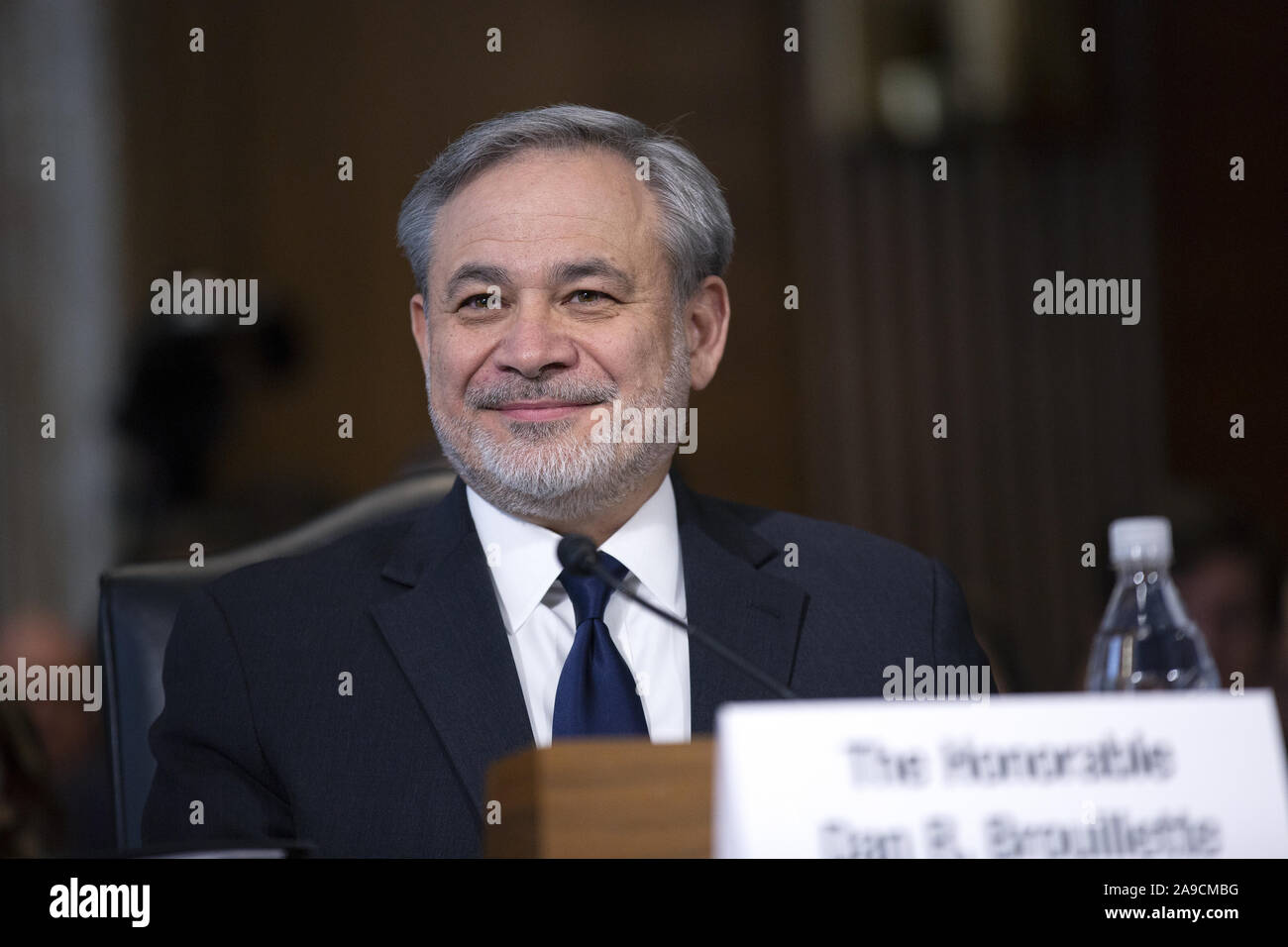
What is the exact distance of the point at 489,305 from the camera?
1947 millimetres

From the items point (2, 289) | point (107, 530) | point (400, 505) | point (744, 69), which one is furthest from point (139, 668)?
point (744, 69)

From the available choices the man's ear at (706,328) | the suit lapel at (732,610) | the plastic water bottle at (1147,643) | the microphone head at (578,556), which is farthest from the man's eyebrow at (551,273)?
the plastic water bottle at (1147,643)

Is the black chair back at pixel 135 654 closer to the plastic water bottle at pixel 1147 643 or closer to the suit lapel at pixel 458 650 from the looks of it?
the suit lapel at pixel 458 650

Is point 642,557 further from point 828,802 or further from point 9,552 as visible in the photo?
point 9,552

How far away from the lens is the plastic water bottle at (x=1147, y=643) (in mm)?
1537

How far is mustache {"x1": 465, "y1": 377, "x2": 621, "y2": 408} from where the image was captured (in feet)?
6.27

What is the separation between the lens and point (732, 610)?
6.18ft

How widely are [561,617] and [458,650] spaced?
0.15 m

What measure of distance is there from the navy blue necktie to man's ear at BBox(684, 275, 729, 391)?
53cm

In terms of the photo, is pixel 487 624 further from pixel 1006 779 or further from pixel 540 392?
pixel 1006 779

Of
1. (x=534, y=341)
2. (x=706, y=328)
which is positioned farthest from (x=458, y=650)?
(x=706, y=328)

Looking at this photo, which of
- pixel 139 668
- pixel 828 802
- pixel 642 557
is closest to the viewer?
pixel 828 802

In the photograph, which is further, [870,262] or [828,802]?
[870,262]

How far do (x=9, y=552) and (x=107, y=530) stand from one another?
0.23m
